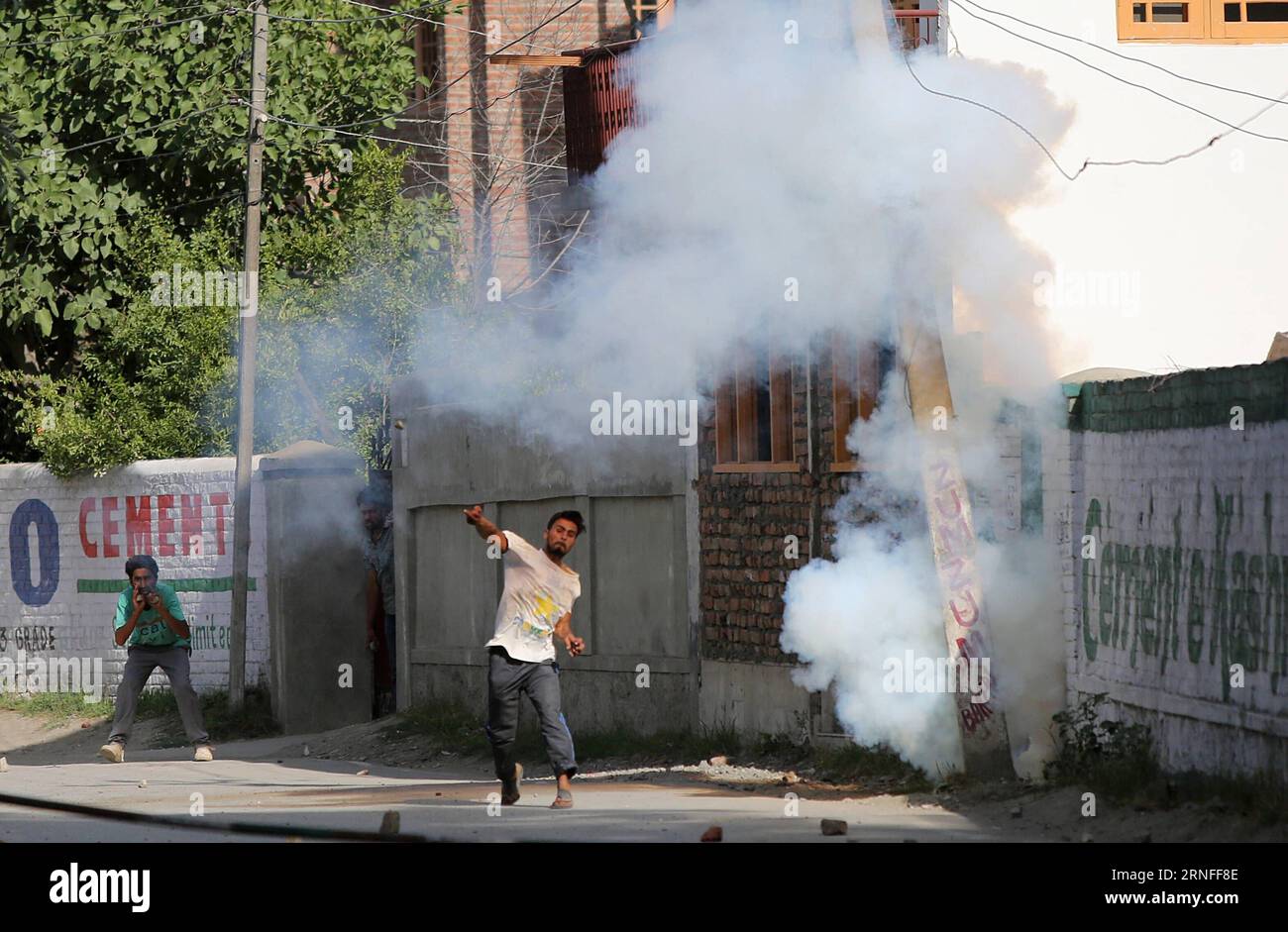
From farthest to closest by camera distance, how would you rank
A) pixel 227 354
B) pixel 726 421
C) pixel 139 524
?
pixel 227 354 → pixel 139 524 → pixel 726 421

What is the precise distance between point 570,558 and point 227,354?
6819mm

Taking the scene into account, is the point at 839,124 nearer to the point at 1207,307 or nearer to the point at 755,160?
the point at 755,160

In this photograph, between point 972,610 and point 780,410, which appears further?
point 780,410

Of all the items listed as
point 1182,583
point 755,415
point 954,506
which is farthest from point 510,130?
point 1182,583

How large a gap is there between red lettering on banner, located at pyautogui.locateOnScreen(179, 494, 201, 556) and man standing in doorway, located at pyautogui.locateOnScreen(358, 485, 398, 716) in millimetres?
1973

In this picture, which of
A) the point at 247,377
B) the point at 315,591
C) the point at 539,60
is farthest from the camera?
the point at 247,377

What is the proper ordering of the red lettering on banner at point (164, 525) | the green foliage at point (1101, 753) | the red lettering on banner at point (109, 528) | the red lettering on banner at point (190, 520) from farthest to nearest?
the red lettering on banner at point (109, 528) < the red lettering on banner at point (164, 525) < the red lettering on banner at point (190, 520) < the green foliage at point (1101, 753)

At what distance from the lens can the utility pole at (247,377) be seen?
1667 cm

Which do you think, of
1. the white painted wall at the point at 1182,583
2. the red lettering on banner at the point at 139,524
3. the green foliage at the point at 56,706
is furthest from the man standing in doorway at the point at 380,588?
the white painted wall at the point at 1182,583

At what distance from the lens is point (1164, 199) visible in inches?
551

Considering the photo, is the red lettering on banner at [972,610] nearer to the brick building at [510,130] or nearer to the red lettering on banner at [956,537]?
the red lettering on banner at [956,537]

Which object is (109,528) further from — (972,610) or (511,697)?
(972,610)

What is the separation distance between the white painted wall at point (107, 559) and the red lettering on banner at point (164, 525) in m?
0.02
